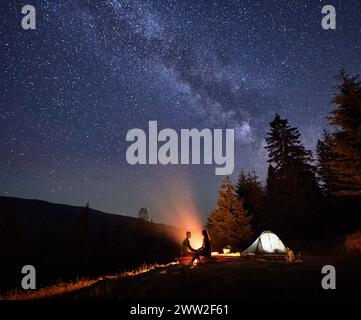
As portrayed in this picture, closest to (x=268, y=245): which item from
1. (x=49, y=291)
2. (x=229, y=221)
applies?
(x=49, y=291)

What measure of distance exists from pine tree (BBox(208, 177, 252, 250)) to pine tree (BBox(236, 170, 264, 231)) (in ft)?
13.4

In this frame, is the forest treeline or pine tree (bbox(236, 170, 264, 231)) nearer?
the forest treeline

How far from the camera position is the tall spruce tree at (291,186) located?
1372 inches

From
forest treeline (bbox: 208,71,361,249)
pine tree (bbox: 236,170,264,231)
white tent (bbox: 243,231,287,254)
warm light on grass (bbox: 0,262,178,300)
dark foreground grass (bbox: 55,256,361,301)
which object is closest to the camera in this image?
dark foreground grass (bbox: 55,256,361,301)

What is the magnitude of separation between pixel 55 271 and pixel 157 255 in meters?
30.7

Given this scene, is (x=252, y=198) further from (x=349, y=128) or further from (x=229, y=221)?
(x=349, y=128)

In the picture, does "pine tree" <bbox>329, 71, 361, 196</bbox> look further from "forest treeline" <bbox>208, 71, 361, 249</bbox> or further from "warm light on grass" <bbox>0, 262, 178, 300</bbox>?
"warm light on grass" <bbox>0, 262, 178, 300</bbox>

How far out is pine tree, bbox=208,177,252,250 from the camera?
39.5 metres

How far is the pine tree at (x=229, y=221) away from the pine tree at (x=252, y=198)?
4.09m

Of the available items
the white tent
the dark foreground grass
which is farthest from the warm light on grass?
the white tent

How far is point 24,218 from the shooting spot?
591 ft

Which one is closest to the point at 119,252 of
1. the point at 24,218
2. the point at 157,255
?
the point at 157,255

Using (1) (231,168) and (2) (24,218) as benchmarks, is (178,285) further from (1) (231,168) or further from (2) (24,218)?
(2) (24,218)

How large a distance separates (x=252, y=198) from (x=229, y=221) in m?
8.73
